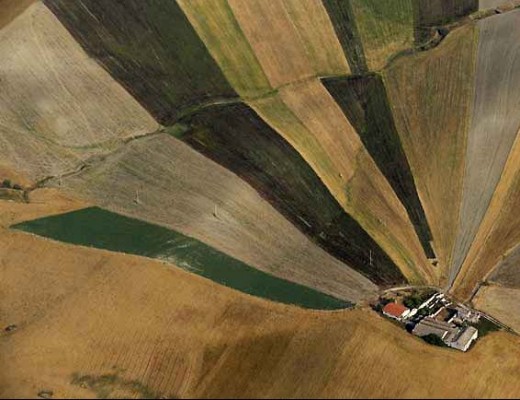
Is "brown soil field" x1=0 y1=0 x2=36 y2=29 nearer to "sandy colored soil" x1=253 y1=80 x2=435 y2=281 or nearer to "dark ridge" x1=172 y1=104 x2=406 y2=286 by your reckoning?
"dark ridge" x1=172 y1=104 x2=406 y2=286

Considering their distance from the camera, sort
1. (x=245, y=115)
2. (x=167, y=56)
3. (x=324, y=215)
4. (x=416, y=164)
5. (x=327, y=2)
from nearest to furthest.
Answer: (x=324, y=215)
(x=416, y=164)
(x=245, y=115)
(x=167, y=56)
(x=327, y=2)

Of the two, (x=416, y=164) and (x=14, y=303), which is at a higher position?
(x=416, y=164)

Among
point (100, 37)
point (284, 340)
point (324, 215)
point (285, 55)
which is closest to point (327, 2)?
point (285, 55)

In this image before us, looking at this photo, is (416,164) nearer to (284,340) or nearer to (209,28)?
(284,340)

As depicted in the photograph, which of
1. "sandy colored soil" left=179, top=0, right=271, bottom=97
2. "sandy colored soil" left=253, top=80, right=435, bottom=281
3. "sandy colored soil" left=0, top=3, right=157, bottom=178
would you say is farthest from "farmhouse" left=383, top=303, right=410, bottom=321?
"sandy colored soil" left=179, top=0, right=271, bottom=97

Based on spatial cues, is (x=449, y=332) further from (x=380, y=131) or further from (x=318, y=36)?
(x=318, y=36)

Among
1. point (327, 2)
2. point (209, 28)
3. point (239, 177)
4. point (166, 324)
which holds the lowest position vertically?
point (166, 324)

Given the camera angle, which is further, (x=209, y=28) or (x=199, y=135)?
(x=209, y=28)
